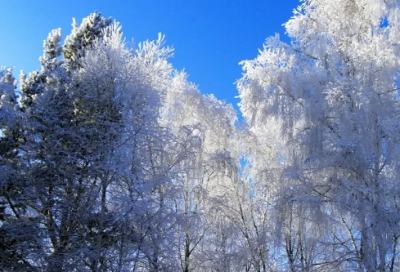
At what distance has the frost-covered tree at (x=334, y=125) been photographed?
761 centimetres

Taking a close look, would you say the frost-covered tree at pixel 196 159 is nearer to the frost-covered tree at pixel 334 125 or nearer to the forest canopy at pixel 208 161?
the forest canopy at pixel 208 161

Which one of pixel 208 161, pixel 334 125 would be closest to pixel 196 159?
pixel 208 161

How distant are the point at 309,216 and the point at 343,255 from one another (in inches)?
38.5

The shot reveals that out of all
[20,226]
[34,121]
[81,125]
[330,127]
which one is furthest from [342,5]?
[20,226]

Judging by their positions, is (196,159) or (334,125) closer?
(334,125)

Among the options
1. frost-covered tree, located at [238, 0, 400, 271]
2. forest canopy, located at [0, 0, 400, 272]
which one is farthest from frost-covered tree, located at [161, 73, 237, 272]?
frost-covered tree, located at [238, 0, 400, 271]

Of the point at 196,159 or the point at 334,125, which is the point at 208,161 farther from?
the point at 334,125

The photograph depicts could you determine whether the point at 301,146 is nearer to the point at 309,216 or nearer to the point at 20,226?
the point at 309,216

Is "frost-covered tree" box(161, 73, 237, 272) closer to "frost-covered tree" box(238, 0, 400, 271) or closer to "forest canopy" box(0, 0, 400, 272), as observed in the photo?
"forest canopy" box(0, 0, 400, 272)

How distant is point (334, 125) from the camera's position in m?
8.89

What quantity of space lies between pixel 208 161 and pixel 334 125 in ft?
10.7

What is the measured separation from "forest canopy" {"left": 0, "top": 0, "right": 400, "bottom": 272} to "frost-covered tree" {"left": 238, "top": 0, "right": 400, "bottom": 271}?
0.03m

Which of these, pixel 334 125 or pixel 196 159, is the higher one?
pixel 334 125

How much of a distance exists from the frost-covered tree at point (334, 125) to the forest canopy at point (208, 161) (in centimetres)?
3
